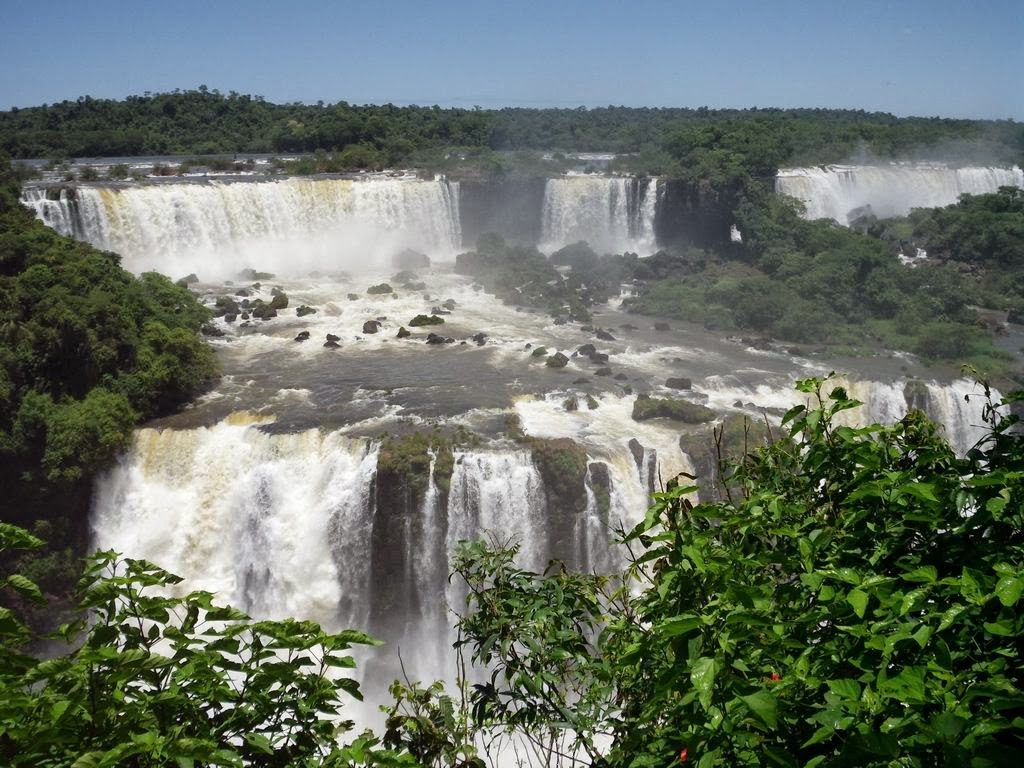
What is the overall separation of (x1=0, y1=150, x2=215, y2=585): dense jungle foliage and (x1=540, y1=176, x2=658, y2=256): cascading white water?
717 inches

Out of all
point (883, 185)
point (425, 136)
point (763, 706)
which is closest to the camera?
point (763, 706)

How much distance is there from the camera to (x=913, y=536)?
298 centimetres

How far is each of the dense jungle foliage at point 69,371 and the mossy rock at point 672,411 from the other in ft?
28.4

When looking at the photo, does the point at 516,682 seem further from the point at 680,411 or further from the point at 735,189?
the point at 735,189

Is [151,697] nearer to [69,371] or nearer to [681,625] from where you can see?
[681,625]

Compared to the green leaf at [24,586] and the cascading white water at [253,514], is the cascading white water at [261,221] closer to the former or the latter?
the cascading white water at [253,514]

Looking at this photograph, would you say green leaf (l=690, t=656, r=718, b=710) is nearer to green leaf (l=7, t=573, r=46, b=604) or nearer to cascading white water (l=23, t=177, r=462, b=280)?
green leaf (l=7, t=573, r=46, b=604)

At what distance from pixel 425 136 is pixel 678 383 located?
1171 inches

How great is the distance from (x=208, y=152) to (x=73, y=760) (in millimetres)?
43044

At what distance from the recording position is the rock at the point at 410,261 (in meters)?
30.2

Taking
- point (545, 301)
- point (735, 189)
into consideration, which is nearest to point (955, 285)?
point (735, 189)

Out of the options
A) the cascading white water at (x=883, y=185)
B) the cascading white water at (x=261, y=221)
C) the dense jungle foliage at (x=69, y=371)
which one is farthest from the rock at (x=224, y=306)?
the cascading white water at (x=883, y=185)

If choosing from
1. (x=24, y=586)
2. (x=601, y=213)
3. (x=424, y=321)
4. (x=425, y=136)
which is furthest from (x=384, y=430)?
(x=425, y=136)

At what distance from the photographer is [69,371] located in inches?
623
